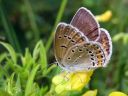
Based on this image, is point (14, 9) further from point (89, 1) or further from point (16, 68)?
point (16, 68)

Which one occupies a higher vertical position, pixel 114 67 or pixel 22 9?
pixel 22 9

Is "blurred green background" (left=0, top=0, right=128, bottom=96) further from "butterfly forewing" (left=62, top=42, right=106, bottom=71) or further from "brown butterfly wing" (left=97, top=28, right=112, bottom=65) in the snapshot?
"brown butterfly wing" (left=97, top=28, right=112, bottom=65)

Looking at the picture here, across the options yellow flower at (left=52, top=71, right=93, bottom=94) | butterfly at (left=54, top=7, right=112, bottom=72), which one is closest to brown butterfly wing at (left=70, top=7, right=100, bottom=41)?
butterfly at (left=54, top=7, right=112, bottom=72)

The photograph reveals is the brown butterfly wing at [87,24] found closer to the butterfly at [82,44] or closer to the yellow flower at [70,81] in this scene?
Result: the butterfly at [82,44]

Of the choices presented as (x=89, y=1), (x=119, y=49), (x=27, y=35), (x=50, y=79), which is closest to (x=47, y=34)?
(x=27, y=35)

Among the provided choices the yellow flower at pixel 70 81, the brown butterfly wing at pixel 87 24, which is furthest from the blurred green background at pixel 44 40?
the brown butterfly wing at pixel 87 24

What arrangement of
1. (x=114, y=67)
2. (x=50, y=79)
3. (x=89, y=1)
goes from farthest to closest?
(x=89, y=1) < (x=114, y=67) < (x=50, y=79)

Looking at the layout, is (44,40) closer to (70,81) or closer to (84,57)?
(84,57)
